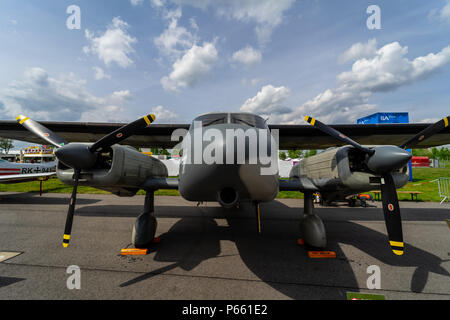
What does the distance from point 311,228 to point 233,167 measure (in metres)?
3.66

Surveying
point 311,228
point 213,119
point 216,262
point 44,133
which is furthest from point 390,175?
point 44,133

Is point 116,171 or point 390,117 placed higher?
point 390,117

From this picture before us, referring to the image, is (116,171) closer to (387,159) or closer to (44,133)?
(44,133)

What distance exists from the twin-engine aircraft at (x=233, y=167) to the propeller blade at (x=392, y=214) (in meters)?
0.01

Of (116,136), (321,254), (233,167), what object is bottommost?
(321,254)

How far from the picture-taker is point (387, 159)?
325 cm

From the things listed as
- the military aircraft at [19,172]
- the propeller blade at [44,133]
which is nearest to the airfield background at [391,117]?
the propeller blade at [44,133]

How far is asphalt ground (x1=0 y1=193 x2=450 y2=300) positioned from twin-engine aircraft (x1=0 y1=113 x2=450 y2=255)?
0.69 m

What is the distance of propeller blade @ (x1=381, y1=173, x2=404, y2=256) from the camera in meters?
3.23

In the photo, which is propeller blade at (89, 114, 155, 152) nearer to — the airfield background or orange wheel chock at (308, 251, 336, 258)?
orange wheel chock at (308, 251, 336, 258)

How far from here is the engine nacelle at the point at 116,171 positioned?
3596 millimetres

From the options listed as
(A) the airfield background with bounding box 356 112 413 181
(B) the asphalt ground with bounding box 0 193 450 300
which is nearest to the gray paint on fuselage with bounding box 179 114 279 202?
(B) the asphalt ground with bounding box 0 193 450 300

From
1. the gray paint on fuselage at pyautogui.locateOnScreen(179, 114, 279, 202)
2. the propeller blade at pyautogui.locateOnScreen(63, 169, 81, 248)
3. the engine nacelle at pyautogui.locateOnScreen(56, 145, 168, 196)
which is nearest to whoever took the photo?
the gray paint on fuselage at pyautogui.locateOnScreen(179, 114, 279, 202)

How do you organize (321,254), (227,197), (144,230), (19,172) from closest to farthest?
(227,197)
(321,254)
(144,230)
(19,172)
